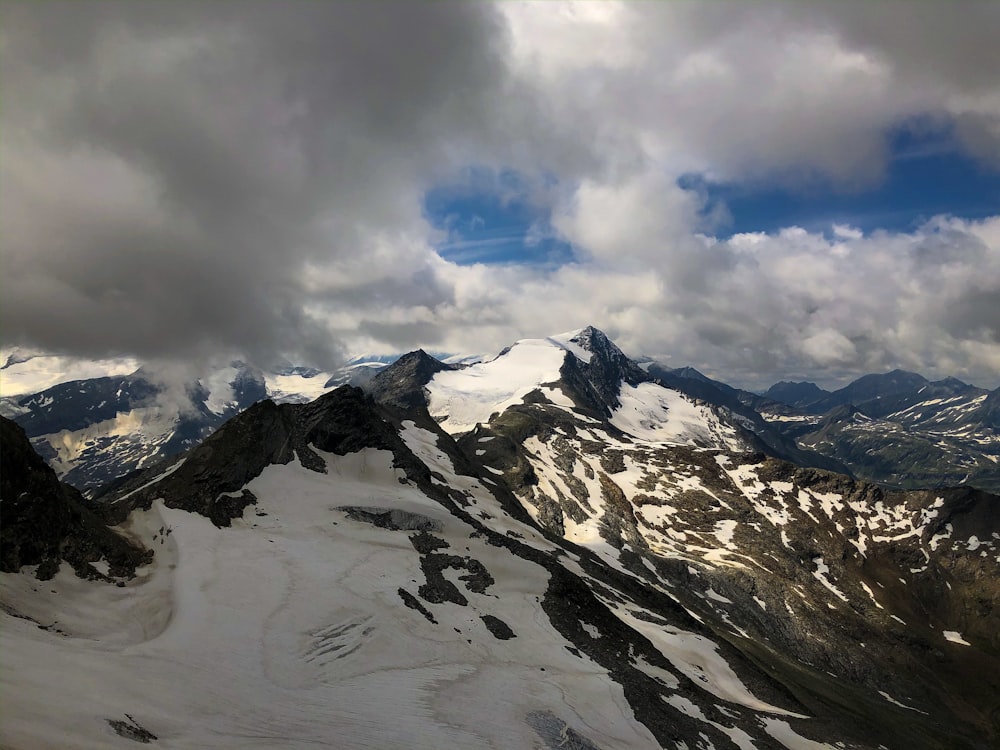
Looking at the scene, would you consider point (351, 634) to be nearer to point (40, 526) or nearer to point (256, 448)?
point (40, 526)

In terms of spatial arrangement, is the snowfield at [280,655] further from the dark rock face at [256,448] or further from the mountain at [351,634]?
the dark rock face at [256,448]

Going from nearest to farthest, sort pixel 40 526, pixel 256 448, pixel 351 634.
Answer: pixel 40 526 < pixel 351 634 < pixel 256 448

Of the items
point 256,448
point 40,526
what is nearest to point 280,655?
point 40,526

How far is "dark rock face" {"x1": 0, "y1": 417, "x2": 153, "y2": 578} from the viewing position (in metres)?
37.6

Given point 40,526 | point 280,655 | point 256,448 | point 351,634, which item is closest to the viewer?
point 280,655

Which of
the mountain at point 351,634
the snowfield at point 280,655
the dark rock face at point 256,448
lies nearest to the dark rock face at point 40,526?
the mountain at point 351,634

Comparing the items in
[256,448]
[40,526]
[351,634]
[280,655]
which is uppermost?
[256,448]

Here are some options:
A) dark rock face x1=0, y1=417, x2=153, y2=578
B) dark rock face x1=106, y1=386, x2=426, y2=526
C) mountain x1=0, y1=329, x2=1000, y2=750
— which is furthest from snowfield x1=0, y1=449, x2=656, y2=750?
dark rock face x1=106, y1=386, x2=426, y2=526

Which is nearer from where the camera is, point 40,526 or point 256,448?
point 40,526

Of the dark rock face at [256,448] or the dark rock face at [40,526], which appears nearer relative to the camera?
the dark rock face at [40,526]

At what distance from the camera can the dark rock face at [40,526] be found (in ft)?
123

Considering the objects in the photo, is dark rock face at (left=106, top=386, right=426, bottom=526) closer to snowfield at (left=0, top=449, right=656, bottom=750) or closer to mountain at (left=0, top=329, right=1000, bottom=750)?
mountain at (left=0, top=329, right=1000, bottom=750)

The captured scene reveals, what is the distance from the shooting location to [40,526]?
132 ft

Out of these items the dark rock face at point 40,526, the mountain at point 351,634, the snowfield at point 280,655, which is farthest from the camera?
the dark rock face at point 40,526
